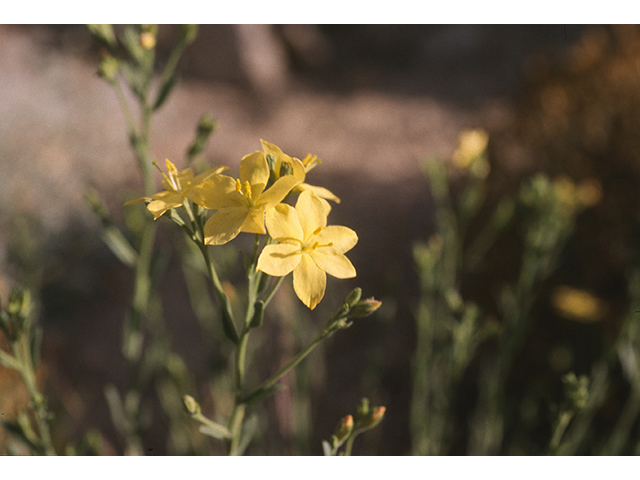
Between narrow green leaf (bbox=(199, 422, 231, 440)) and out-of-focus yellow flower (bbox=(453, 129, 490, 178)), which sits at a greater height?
out-of-focus yellow flower (bbox=(453, 129, 490, 178))

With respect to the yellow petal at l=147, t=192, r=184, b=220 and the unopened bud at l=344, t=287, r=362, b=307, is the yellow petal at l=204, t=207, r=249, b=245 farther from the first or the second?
the unopened bud at l=344, t=287, r=362, b=307

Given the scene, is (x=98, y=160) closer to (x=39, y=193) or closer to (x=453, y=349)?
(x=39, y=193)

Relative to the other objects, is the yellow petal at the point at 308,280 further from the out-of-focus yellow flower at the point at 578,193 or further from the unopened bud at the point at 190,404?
the out-of-focus yellow flower at the point at 578,193

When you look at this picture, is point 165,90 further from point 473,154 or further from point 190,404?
point 473,154

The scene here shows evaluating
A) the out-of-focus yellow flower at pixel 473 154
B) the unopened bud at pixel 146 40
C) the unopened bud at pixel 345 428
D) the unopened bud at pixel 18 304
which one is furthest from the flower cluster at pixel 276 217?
the out-of-focus yellow flower at pixel 473 154

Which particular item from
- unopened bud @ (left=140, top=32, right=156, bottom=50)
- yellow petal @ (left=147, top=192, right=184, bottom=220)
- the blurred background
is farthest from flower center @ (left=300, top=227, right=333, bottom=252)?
the blurred background

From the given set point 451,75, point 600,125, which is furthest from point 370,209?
point 451,75
